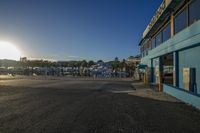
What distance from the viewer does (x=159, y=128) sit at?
32.6ft

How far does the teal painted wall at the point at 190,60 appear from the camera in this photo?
16.4 meters

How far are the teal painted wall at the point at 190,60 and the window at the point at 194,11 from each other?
6.16ft

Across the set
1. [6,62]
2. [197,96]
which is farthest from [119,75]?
[6,62]

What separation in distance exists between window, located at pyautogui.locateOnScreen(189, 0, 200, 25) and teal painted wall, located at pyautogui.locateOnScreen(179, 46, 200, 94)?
1.88 meters

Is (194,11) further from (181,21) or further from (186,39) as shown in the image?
(181,21)

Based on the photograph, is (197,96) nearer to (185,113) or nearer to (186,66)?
(185,113)

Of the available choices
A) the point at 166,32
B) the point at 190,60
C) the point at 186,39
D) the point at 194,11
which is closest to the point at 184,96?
the point at 190,60

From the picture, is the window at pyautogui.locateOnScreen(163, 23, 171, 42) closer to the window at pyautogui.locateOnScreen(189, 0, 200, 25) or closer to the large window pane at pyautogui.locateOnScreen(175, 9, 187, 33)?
the large window pane at pyautogui.locateOnScreen(175, 9, 187, 33)

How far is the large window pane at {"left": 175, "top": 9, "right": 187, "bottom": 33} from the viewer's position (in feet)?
66.6

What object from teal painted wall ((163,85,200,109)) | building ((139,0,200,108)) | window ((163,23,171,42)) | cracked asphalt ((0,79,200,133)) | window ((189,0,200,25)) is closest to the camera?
cracked asphalt ((0,79,200,133))

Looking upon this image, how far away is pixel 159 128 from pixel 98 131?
2144 millimetres

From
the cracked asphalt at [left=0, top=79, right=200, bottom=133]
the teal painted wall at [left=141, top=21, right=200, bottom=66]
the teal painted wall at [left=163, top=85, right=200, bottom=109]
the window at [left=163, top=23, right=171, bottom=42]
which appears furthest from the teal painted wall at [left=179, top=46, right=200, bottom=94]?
the window at [left=163, top=23, right=171, bottom=42]

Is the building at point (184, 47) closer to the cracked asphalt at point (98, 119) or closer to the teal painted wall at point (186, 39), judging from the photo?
the teal painted wall at point (186, 39)

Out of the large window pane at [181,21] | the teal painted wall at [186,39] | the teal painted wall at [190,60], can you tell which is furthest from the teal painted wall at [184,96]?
the large window pane at [181,21]
